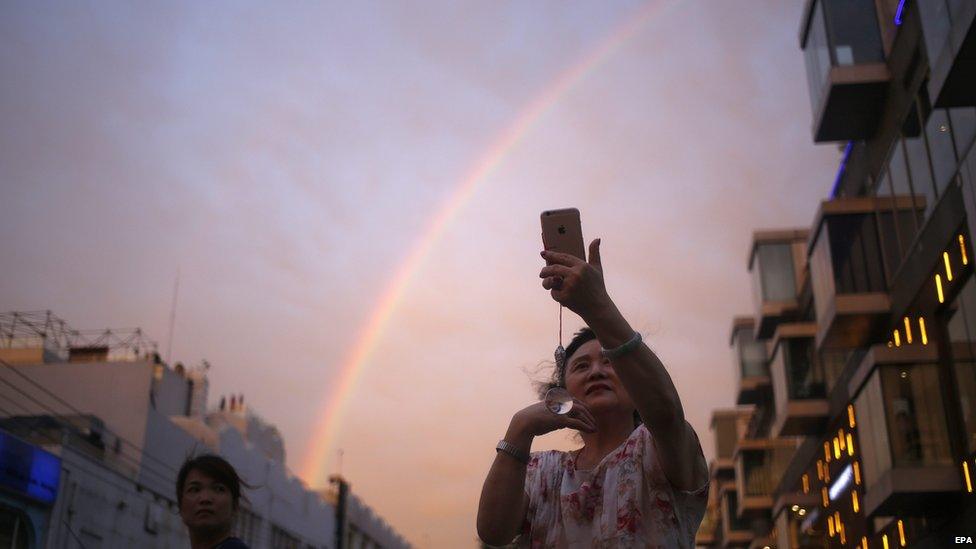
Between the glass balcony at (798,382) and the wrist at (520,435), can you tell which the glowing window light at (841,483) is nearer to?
the glass balcony at (798,382)

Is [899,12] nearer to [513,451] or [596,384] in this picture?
[596,384]

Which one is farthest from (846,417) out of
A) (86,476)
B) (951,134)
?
(86,476)

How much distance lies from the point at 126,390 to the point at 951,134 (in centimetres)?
2641

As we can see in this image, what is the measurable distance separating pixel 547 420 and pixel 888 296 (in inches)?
1055

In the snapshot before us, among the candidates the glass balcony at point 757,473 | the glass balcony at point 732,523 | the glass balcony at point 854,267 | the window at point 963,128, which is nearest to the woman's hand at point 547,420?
the window at point 963,128

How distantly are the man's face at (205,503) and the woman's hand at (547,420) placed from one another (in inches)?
79.6

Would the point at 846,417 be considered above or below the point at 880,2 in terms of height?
below

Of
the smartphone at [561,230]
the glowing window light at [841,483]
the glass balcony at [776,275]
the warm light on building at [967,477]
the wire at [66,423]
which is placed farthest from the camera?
the glass balcony at [776,275]

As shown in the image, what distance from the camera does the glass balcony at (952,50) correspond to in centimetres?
1705

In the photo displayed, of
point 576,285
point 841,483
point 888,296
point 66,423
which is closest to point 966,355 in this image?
point 888,296

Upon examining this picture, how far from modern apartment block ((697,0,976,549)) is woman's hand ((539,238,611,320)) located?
51.6 ft

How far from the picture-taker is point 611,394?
137 inches

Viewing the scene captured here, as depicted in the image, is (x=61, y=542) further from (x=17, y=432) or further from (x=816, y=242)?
(x=816, y=242)

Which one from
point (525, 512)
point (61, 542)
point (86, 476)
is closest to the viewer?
point (525, 512)
